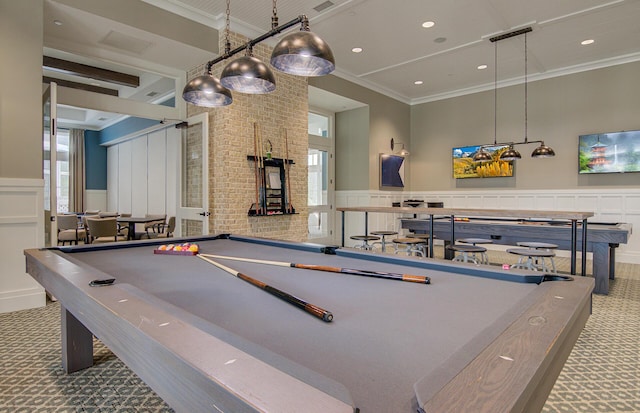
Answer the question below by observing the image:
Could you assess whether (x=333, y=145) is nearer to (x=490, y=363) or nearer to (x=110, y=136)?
(x=110, y=136)

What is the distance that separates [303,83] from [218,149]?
6.25 feet

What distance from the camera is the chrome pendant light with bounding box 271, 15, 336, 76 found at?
196 centimetres

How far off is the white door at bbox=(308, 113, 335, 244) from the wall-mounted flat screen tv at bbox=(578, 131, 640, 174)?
474 centimetres

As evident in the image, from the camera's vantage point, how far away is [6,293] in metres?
3.46

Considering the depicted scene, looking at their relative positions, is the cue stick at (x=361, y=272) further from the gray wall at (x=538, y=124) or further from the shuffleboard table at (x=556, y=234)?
the gray wall at (x=538, y=124)

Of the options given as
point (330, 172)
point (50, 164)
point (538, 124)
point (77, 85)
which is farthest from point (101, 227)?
point (538, 124)

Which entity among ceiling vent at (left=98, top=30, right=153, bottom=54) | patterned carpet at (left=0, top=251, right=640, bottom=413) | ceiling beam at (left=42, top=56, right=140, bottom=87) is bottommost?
patterned carpet at (left=0, top=251, right=640, bottom=413)

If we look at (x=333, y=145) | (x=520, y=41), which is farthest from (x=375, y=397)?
(x=333, y=145)

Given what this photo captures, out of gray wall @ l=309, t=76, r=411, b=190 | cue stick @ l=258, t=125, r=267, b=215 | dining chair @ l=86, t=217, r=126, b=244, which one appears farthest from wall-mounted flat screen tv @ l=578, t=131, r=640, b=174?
dining chair @ l=86, t=217, r=126, b=244

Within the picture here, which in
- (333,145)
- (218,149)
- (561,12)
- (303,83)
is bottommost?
(218,149)

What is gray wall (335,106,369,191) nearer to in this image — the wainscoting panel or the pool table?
the wainscoting panel

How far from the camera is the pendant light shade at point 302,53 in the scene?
6.41 feet

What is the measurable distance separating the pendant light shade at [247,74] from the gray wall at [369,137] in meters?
4.77

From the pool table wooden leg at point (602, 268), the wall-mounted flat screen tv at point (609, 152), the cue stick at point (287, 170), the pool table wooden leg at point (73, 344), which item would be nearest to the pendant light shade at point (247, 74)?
the pool table wooden leg at point (73, 344)
